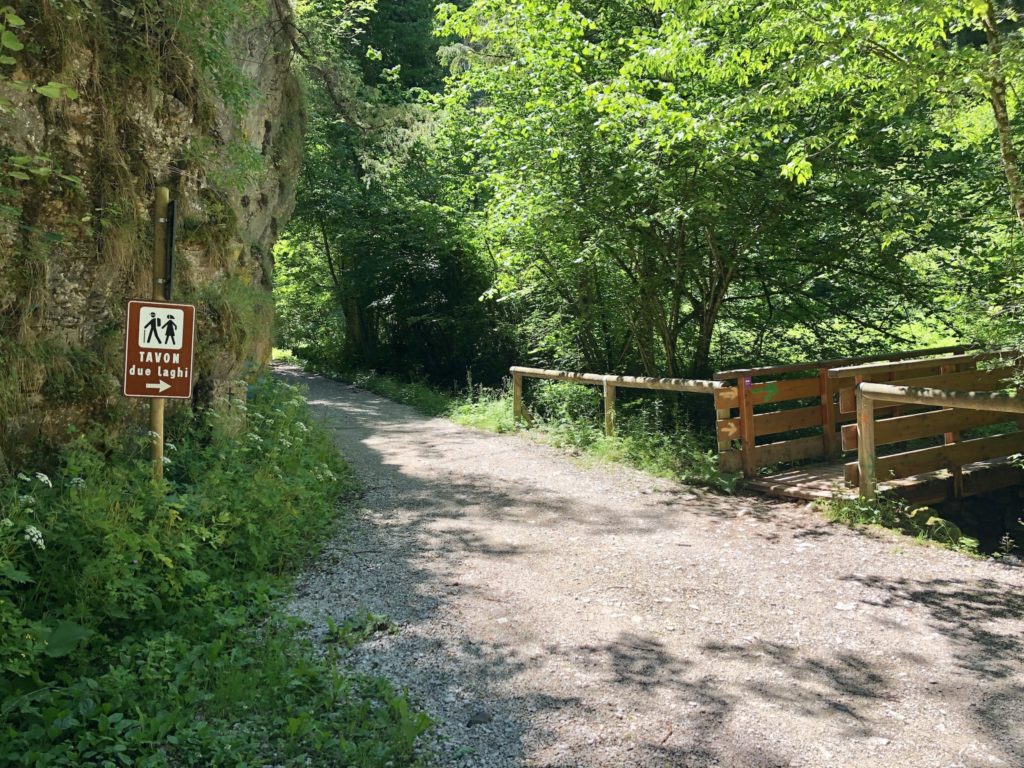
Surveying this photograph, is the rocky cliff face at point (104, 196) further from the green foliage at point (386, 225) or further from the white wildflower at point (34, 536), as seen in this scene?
the green foliage at point (386, 225)

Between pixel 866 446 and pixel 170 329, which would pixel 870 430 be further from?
pixel 170 329

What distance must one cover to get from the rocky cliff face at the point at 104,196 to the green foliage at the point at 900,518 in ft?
19.5

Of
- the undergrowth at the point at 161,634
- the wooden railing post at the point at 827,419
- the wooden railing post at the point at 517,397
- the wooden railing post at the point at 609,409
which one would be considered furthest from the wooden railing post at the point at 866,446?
the wooden railing post at the point at 517,397

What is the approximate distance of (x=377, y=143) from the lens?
51.0ft

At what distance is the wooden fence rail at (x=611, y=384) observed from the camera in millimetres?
9328

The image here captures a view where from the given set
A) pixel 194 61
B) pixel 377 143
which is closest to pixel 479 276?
pixel 377 143

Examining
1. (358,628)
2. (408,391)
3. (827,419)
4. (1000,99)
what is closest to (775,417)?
(827,419)

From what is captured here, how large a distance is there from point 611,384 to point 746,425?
8.06 ft

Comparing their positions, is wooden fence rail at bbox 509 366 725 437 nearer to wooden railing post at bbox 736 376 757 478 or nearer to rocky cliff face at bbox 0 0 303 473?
wooden railing post at bbox 736 376 757 478

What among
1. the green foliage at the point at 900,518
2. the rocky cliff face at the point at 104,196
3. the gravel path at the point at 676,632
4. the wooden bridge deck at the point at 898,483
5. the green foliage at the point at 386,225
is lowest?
→ the gravel path at the point at 676,632

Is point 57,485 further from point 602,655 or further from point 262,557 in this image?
point 602,655

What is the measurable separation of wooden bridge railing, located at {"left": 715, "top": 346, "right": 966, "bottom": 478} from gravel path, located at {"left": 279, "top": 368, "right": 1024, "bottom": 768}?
938mm

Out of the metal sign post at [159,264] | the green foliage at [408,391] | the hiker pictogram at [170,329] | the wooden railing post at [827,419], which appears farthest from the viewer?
the green foliage at [408,391]

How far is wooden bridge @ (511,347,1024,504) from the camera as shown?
772 centimetres
